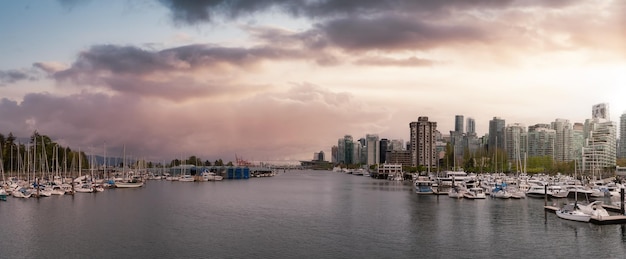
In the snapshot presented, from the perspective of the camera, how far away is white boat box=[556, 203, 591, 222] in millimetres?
71812

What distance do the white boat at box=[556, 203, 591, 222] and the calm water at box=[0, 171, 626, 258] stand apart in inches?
47.2

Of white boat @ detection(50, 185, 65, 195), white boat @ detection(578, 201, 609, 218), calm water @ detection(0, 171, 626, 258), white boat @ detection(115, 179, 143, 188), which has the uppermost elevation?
white boat @ detection(578, 201, 609, 218)

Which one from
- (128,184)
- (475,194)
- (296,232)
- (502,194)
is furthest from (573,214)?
(128,184)

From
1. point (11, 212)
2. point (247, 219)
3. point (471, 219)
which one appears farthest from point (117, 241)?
point (471, 219)

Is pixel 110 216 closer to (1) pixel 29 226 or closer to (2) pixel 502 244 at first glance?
(1) pixel 29 226

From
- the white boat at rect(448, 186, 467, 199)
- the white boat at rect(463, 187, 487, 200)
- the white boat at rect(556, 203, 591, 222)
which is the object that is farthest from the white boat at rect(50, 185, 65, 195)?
the white boat at rect(556, 203, 591, 222)

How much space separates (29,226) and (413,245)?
47.5 meters

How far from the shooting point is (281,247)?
55531 millimetres

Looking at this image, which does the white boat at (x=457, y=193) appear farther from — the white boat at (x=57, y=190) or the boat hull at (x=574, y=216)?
the white boat at (x=57, y=190)

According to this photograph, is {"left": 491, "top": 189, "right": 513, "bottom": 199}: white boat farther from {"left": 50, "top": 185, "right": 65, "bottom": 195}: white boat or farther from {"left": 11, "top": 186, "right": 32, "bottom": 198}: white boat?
{"left": 11, "top": 186, "right": 32, "bottom": 198}: white boat

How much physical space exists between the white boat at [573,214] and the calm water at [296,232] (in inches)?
47.2

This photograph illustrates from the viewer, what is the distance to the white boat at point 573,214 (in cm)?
Result: 7181

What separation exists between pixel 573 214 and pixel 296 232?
38133 mm

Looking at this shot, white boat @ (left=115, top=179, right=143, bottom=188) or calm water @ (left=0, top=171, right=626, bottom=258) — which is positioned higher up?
calm water @ (left=0, top=171, right=626, bottom=258)
